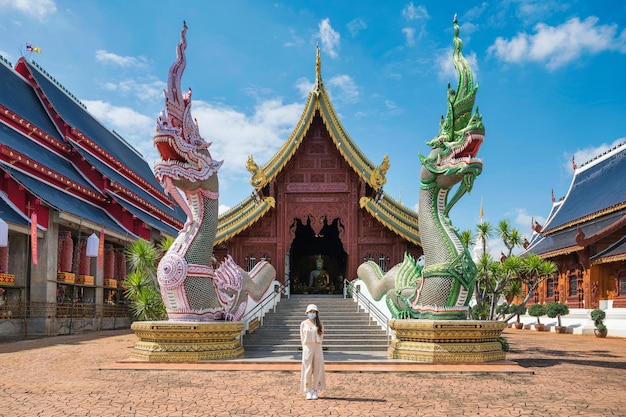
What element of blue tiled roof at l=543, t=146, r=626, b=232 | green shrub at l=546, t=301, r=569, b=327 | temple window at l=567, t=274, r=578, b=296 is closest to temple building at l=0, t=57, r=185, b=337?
green shrub at l=546, t=301, r=569, b=327

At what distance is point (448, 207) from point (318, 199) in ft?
22.7

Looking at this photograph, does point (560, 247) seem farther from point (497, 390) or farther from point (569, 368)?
point (497, 390)

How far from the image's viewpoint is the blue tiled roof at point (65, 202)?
16623 millimetres

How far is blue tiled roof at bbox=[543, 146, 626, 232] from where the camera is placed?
24328 millimetres

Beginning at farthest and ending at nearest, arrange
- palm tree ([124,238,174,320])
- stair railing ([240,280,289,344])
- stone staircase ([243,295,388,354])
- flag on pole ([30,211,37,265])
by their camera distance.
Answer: flag on pole ([30,211,37,265])
palm tree ([124,238,174,320])
stair railing ([240,280,289,344])
stone staircase ([243,295,388,354])

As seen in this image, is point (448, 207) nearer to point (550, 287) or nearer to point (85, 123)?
point (550, 287)

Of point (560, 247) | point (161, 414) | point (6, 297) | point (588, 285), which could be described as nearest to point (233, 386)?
point (161, 414)

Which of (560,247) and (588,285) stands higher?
(560,247)

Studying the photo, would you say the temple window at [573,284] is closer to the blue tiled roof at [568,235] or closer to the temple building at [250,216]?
the blue tiled roof at [568,235]

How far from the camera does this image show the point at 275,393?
22.5 feet

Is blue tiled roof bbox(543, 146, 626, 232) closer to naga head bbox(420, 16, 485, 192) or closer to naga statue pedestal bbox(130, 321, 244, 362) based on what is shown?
naga head bbox(420, 16, 485, 192)

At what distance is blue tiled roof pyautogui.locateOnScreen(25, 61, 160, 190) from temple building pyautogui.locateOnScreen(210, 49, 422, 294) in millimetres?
10594

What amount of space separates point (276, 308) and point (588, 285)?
47.1 ft

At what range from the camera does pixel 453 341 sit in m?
9.34
